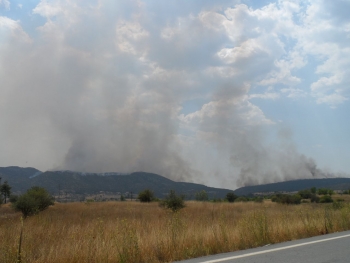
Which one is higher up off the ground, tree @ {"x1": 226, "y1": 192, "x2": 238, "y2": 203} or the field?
tree @ {"x1": 226, "y1": 192, "x2": 238, "y2": 203}

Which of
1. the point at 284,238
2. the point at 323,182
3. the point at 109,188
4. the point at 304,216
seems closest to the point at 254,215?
the point at 284,238

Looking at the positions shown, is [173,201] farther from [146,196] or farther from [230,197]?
[230,197]

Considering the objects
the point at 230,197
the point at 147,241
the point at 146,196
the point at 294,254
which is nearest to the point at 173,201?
the point at 147,241

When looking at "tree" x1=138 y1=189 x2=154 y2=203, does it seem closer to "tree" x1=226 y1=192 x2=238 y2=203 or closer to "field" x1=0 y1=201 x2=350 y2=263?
"tree" x1=226 y1=192 x2=238 y2=203

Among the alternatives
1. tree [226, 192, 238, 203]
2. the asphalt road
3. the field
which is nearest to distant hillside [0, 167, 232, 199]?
tree [226, 192, 238, 203]

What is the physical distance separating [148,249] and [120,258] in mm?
877

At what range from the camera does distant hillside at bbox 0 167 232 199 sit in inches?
4995

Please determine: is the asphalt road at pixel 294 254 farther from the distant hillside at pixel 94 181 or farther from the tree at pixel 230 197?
the distant hillside at pixel 94 181

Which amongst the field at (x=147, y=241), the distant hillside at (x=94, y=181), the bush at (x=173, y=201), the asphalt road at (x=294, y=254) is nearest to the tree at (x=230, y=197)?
the bush at (x=173, y=201)

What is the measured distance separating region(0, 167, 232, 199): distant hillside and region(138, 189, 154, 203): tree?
65118mm

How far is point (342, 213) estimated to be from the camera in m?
13.6

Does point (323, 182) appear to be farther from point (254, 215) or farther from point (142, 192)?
point (254, 215)

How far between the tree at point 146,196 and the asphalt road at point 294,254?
4646 centimetres

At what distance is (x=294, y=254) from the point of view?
770 centimetres
